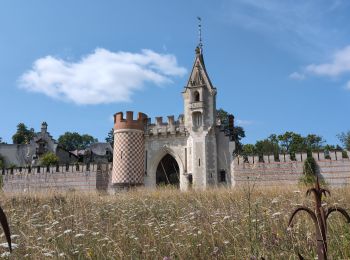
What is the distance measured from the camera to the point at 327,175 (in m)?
26.4

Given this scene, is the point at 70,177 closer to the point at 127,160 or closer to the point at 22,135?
the point at 127,160

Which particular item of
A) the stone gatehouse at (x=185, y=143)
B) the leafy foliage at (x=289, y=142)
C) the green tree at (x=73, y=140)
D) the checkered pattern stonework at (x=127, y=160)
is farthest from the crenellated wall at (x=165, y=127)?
the green tree at (x=73, y=140)

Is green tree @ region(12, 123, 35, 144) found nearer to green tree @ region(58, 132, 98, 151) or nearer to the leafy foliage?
green tree @ region(58, 132, 98, 151)

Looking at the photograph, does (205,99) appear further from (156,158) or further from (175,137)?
(156,158)

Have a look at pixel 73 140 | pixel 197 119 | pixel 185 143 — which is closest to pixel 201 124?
pixel 197 119

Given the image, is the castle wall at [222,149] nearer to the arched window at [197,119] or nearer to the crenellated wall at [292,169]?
the crenellated wall at [292,169]

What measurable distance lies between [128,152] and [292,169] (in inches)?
546

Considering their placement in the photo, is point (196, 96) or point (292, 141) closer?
point (196, 96)

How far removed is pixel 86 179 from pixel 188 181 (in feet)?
35.7

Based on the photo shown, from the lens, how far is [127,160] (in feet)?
98.5

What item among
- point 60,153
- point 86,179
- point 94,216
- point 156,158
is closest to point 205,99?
point 156,158

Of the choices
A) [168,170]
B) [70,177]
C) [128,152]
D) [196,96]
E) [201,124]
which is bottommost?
[70,177]

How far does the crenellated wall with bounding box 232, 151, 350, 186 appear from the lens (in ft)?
85.5

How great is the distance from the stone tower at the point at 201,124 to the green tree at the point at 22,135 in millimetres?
52037
